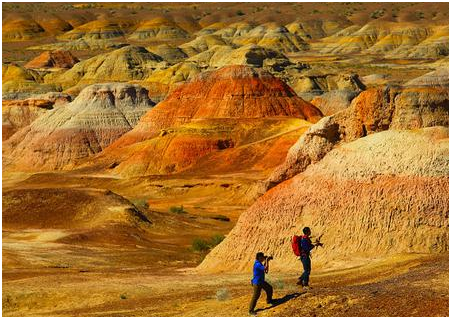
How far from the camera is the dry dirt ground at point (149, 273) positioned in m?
15.9

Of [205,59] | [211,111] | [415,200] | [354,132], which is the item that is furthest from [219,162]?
[205,59]

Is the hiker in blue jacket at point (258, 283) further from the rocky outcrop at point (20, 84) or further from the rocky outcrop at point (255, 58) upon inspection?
the rocky outcrop at point (255, 58)

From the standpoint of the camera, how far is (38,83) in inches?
4683

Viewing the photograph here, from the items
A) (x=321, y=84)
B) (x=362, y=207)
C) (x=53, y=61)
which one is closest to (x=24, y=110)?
(x=321, y=84)

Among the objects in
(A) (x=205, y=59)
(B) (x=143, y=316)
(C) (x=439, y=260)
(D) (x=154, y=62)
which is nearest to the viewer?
(B) (x=143, y=316)

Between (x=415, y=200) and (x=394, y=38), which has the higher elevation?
(x=394, y=38)

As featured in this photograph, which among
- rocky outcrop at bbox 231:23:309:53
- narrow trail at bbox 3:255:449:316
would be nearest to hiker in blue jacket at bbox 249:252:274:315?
narrow trail at bbox 3:255:449:316

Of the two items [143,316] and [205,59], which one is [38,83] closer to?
[205,59]

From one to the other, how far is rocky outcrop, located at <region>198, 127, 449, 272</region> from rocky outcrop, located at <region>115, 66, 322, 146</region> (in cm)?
5829

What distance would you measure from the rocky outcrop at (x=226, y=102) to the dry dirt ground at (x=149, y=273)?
24.2 meters

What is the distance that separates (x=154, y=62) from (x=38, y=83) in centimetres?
1569

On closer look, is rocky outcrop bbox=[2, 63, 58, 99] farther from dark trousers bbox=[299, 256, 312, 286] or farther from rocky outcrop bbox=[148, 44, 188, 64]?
dark trousers bbox=[299, 256, 312, 286]

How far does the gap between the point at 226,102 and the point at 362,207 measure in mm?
60628

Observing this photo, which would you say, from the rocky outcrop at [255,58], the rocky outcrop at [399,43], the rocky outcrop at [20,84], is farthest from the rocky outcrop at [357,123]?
the rocky outcrop at [399,43]
